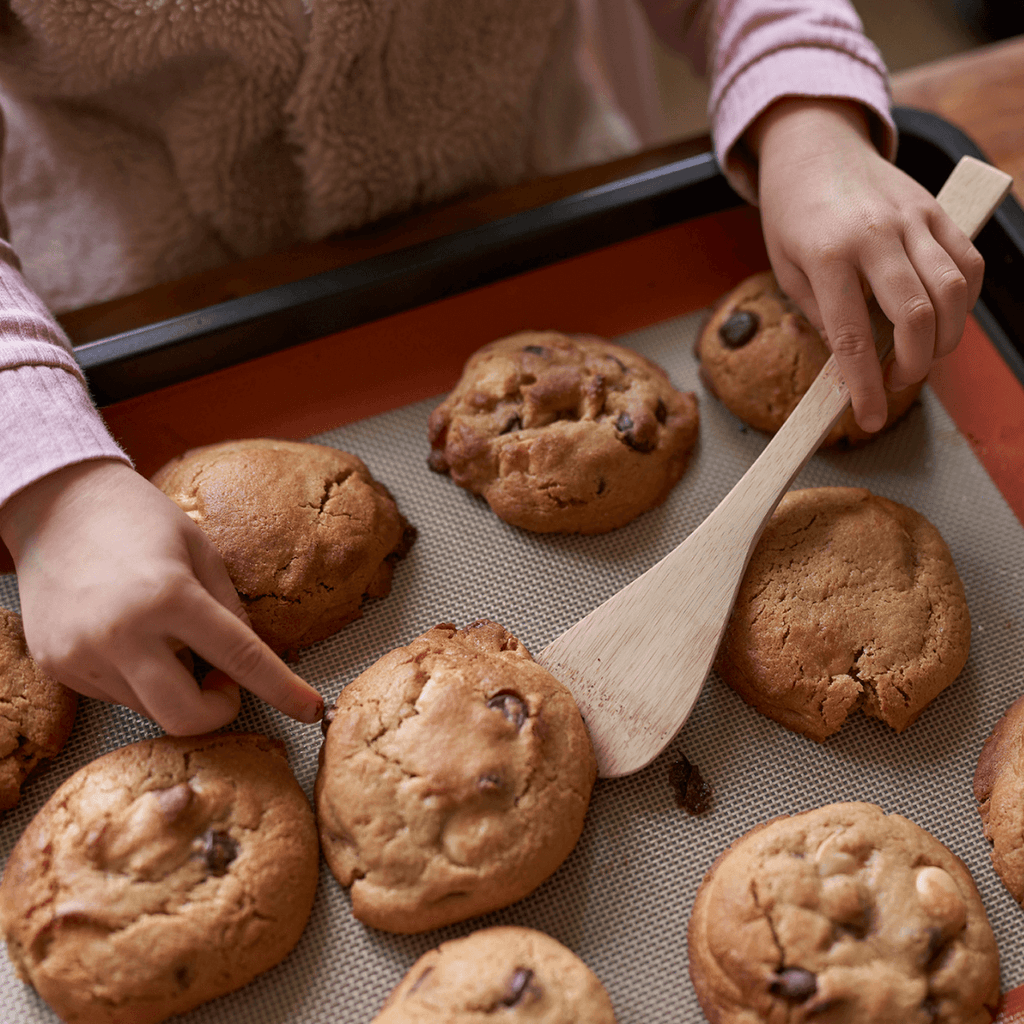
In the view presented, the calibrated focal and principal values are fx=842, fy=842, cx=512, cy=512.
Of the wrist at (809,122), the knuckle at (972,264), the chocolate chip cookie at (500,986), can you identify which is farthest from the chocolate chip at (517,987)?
the wrist at (809,122)

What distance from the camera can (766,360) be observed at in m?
1.17

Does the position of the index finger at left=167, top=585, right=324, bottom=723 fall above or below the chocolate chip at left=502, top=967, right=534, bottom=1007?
above

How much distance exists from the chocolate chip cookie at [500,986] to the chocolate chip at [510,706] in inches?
8.2

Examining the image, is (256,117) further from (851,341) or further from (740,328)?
(851,341)

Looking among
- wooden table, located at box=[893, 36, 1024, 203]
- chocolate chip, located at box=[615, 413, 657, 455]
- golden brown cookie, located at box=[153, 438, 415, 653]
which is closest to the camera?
golden brown cookie, located at box=[153, 438, 415, 653]

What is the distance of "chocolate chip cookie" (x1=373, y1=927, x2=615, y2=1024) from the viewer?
2.56 ft

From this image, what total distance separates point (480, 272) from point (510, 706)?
0.67 m

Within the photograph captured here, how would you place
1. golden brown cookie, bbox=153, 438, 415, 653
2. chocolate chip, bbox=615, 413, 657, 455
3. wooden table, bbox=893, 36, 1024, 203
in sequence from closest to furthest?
golden brown cookie, bbox=153, 438, 415, 653, chocolate chip, bbox=615, 413, 657, 455, wooden table, bbox=893, 36, 1024, 203

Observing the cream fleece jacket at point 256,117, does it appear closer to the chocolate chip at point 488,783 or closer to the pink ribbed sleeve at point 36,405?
the pink ribbed sleeve at point 36,405

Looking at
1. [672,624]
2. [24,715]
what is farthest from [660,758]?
[24,715]

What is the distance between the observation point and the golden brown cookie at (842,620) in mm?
986

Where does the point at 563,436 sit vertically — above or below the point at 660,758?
above

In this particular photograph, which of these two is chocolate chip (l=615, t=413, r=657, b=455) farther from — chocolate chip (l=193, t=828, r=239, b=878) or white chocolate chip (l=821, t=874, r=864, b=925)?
chocolate chip (l=193, t=828, r=239, b=878)

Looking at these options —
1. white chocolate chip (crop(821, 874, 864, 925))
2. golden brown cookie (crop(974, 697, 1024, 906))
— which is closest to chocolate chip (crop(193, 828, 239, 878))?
white chocolate chip (crop(821, 874, 864, 925))
